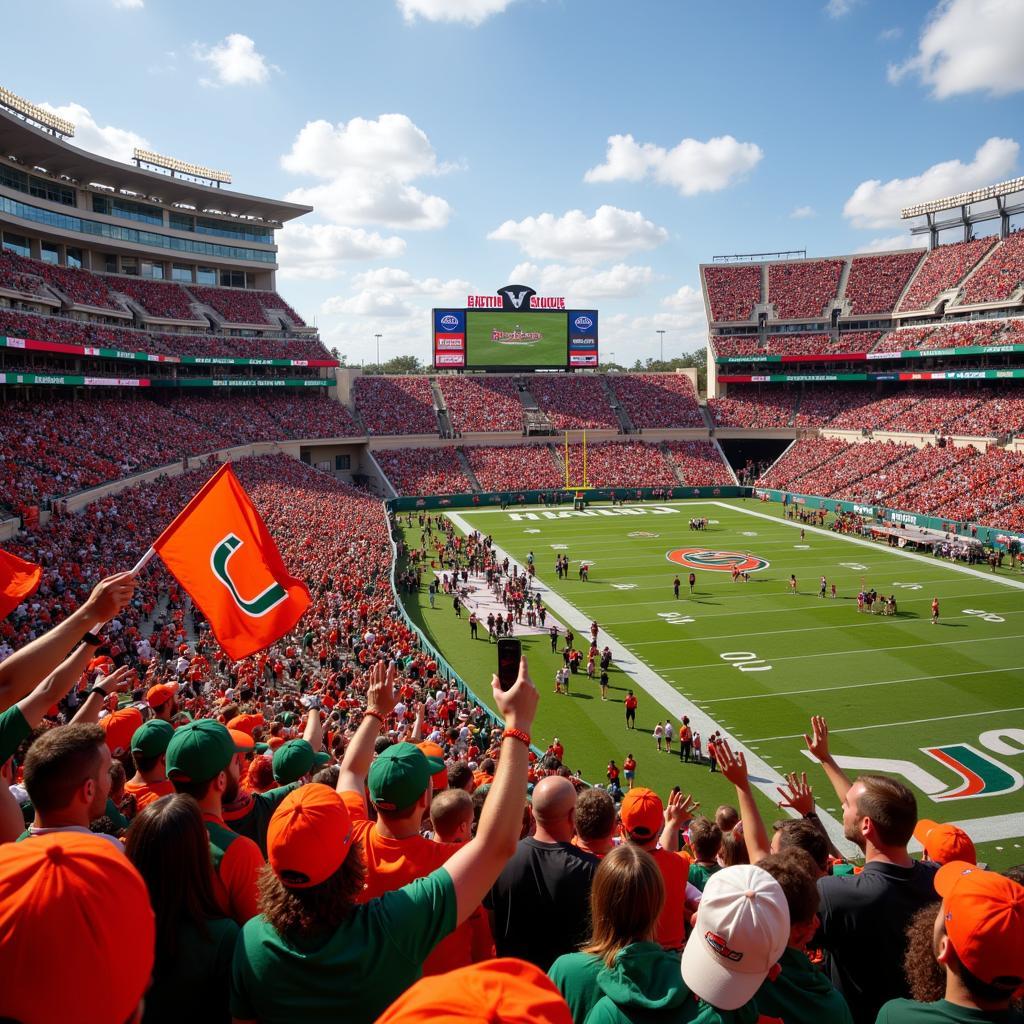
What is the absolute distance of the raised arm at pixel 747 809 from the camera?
4129mm

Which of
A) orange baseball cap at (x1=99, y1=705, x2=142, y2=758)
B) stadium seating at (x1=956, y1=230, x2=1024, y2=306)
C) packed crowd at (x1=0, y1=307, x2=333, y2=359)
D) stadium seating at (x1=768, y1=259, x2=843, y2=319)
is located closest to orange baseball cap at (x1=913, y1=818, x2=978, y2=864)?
orange baseball cap at (x1=99, y1=705, x2=142, y2=758)

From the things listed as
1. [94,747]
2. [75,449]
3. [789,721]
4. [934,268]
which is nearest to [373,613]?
[789,721]

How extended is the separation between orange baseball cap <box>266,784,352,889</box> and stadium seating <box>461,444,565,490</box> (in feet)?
172

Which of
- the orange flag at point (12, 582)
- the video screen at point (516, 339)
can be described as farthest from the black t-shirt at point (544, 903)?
the video screen at point (516, 339)

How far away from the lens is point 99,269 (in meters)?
54.1

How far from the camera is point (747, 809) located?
431 cm

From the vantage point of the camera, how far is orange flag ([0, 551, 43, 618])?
5.51m

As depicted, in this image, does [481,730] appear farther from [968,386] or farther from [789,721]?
[968,386]

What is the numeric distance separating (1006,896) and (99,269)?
6201cm

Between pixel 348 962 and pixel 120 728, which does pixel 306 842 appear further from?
pixel 120 728

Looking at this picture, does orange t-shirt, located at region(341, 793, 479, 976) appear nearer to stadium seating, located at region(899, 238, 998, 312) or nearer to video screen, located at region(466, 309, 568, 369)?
video screen, located at region(466, 309, 568, 369)

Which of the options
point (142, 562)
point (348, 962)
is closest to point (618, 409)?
point (142, 562)

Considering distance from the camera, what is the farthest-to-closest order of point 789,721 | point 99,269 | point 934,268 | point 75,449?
point 934,268 < point 99,269 < point 75,449 < point 789,721

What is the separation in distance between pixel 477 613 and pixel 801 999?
25.3 meters
